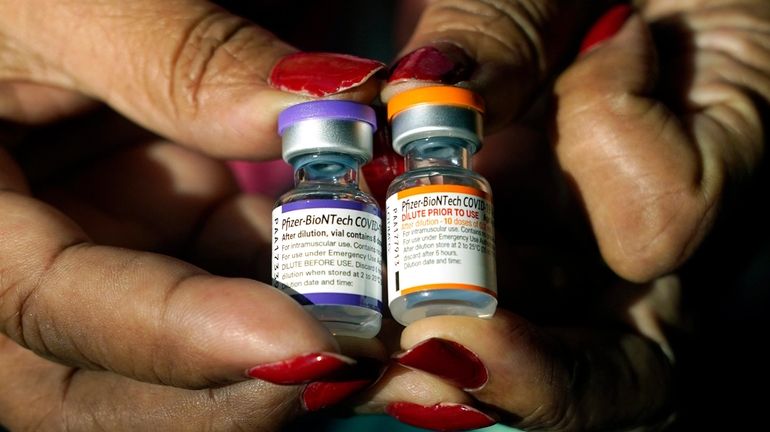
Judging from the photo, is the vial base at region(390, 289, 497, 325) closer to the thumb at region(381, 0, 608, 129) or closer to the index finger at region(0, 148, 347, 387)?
the index finger at region(0, 148, 347, 387)

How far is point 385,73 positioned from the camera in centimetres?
89

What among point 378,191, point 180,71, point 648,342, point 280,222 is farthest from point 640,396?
point 180,71

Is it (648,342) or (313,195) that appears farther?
(648,342)

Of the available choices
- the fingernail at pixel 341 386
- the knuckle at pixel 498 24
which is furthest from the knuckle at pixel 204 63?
the fingernail at pixel 341 386

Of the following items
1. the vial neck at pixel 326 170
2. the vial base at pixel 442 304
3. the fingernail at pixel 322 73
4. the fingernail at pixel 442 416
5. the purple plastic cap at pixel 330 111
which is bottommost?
the fingernail at pixel 442 416

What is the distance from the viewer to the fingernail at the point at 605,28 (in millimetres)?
1113

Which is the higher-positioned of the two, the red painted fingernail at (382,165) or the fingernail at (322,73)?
the fingernail at (322,73)

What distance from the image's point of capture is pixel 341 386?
2.62 ft

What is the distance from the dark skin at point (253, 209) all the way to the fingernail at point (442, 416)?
11 millimetres

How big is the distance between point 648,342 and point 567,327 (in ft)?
0.44

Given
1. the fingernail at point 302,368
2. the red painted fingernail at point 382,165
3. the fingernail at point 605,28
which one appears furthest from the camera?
the fingernail at point 605,28

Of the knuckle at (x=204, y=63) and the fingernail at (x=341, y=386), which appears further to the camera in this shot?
the knuckle at (x=204, y=63)

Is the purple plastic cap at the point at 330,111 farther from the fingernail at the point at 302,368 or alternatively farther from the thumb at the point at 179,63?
the fingernail at the point at 302,368

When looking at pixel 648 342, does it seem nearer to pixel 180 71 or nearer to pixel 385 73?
pixel 385 73
